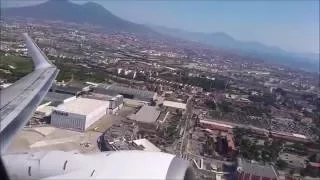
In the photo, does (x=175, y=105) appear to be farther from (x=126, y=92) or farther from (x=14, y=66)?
(x=14, y=66)

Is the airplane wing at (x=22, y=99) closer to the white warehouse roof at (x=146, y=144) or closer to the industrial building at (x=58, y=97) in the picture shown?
the white warehouse roof at (x=146, y=144)

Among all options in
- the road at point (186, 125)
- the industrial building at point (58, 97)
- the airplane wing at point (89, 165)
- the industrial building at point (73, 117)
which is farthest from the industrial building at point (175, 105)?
the airplane wing at point (89, 165)

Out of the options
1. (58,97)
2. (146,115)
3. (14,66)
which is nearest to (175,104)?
(146,115)

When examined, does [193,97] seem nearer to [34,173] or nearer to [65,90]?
[65,90]

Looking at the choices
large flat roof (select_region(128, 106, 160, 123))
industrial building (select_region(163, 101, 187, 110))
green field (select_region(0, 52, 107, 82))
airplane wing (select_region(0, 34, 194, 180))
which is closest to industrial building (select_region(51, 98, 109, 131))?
large flat roof (select_region(128, 106, 160, 123))

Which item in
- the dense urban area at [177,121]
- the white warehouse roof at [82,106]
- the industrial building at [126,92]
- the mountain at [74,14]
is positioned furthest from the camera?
the mountain at [74,14]

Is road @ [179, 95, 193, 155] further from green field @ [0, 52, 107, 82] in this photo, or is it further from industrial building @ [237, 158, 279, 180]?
green field @ [0, 52, 107, 82]
